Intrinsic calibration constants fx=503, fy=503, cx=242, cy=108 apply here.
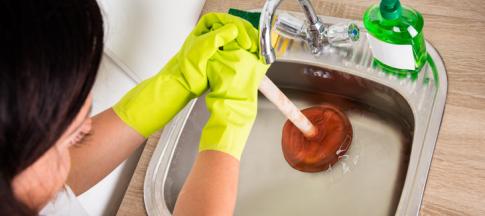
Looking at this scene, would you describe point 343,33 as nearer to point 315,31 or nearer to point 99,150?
point 315,31

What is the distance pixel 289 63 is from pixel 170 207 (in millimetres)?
342

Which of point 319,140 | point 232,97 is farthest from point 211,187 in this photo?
point 319,140

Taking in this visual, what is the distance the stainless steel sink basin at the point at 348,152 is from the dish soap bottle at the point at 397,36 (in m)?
0.03

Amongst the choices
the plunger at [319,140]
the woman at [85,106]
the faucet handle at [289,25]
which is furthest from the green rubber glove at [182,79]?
the plunger at [319,140]

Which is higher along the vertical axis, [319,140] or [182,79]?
[182,79]

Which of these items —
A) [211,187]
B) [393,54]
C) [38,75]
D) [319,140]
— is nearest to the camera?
[38,75]

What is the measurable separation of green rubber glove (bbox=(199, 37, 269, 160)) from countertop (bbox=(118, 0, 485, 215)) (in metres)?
0.23

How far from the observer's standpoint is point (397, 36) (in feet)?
2.46

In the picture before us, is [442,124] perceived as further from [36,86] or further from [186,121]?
[36,86]

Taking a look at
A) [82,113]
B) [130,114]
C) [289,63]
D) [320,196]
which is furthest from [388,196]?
[82,113]

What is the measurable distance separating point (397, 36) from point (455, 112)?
0.14 meters

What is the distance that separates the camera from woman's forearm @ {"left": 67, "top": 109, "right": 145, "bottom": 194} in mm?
773

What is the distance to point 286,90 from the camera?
1025 millimetres

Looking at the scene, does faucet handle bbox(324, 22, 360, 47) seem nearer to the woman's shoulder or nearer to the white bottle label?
the white bottle label
